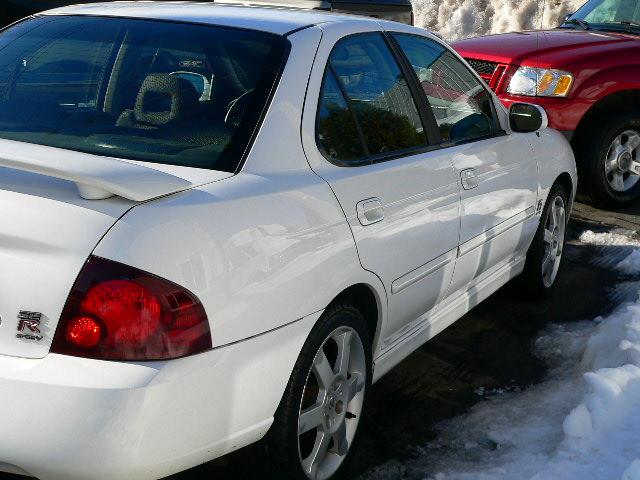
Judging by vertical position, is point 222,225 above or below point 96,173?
below

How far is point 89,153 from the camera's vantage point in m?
3.17

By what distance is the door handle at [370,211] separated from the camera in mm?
3439

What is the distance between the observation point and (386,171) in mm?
3695

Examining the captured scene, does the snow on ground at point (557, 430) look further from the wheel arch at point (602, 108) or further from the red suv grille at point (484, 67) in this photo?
the red suv grille at point (484, 67)

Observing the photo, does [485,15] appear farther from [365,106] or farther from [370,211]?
[370,211]

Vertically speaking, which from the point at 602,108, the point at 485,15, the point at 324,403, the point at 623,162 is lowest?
the point at 485,15

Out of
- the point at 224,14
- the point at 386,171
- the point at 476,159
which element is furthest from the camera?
the point at 476,159

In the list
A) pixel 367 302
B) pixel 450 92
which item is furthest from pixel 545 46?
pixel 367 302

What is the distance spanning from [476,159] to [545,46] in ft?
13.6

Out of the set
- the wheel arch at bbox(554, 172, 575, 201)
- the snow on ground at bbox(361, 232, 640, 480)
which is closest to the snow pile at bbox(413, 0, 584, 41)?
the wheel arch at bbox(554, 172, 575, 201)

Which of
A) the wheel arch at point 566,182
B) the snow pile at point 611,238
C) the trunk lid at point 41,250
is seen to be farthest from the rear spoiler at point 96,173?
the snow pile at point 611,238

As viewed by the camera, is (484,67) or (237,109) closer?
(237,109)

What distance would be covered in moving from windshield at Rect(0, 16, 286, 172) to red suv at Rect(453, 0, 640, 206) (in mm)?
4766

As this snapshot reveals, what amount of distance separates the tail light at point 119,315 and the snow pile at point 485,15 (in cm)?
1668
